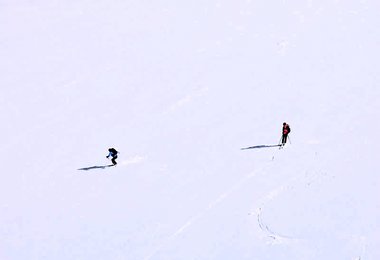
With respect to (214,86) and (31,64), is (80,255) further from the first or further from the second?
(31,64)

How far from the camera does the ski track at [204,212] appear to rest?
656 inches

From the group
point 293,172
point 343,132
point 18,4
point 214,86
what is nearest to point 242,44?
point 214,86

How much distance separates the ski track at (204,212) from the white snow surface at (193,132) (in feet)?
0.17

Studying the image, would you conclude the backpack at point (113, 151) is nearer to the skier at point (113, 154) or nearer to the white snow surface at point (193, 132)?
the skier at point (113, 154)

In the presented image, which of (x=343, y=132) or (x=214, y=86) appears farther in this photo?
(x=214, y=86)

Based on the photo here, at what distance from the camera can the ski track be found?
54.6ft

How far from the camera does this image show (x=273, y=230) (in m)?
16.5

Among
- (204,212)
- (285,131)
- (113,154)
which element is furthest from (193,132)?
(204,212)

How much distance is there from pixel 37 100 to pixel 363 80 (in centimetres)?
1774

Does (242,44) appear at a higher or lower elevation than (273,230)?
higher

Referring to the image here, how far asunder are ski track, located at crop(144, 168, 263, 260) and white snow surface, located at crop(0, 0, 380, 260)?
51mm

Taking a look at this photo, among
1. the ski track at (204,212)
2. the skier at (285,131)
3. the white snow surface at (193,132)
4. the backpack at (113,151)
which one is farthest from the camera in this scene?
the backpack at (113,151)

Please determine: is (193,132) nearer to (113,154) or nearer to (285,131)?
(113,154)

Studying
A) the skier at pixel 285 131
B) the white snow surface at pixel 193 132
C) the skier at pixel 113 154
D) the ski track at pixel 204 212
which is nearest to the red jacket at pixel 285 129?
the skier at pixel 285 131
